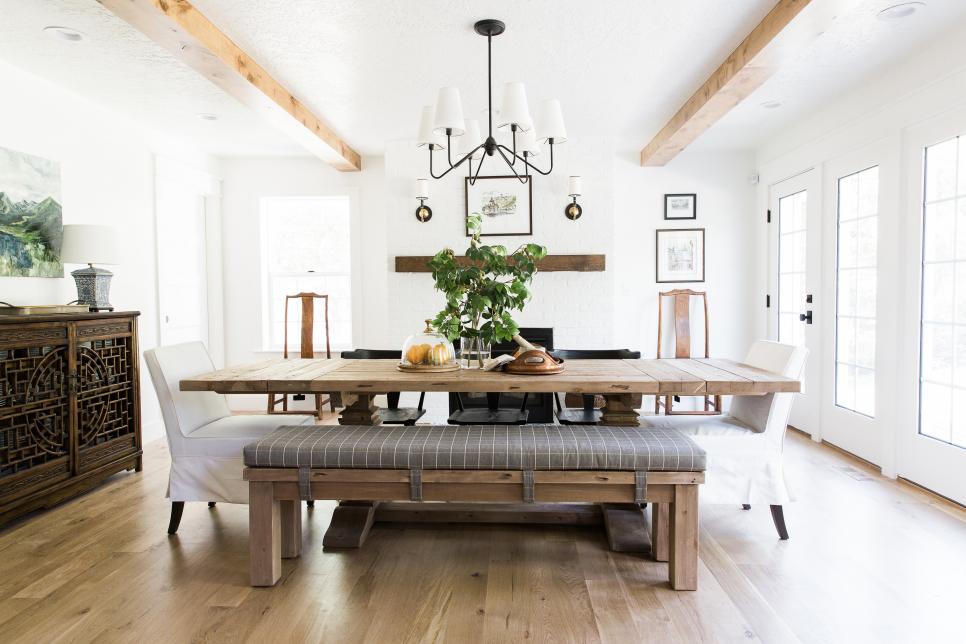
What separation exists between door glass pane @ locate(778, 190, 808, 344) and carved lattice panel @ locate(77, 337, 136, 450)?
4.71 m

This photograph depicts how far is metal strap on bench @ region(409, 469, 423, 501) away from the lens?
2.08 metres

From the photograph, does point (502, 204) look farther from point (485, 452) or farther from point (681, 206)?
point (485, 452)

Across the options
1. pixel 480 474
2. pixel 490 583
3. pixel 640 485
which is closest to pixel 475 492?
pixel 480 474

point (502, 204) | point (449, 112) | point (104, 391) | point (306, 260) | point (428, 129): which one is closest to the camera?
point (449, 112)

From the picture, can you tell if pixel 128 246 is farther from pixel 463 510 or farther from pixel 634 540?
pixel 634 540

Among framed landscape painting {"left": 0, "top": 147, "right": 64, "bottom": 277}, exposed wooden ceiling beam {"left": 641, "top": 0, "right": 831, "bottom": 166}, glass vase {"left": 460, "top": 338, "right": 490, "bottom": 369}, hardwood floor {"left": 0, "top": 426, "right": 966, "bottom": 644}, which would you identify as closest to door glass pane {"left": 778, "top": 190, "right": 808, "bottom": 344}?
exposed wooden ceiling beam {"left": 641, "top": 0, "right": 831, "bottom": 166}

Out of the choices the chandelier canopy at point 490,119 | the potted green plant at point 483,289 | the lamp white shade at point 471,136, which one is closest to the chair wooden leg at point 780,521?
the potted green plant at point 483,289

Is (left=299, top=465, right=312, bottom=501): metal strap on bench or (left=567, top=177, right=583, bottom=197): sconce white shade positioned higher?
(left=567, top=177, right=583, bottom=197): sconce white shade

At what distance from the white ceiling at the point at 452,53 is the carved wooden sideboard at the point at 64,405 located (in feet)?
4.57

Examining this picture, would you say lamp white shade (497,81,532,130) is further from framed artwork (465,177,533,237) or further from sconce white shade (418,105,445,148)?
framed artwork (465,177,533,237)

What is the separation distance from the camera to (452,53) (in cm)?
310

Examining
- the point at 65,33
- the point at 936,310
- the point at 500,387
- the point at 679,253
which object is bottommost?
the point at 500,387

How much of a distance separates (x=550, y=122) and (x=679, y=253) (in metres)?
3.13

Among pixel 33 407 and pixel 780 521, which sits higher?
pixel 33 407
